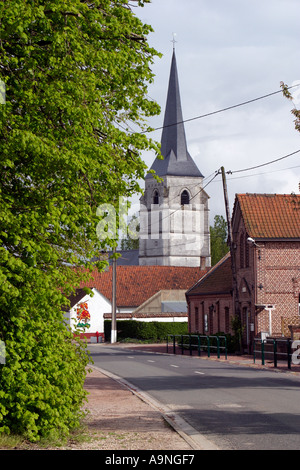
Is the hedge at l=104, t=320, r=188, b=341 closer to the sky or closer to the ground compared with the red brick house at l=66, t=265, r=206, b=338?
closer to the ground

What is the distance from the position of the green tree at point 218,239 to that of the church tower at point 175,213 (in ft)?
30.5

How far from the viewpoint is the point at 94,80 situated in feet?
32.5

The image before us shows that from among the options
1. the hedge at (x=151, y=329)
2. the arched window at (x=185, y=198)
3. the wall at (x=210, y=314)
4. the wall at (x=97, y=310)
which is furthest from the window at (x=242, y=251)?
the arched window at (x=185, y=198)

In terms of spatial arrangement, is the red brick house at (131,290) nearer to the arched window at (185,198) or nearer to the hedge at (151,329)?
the hedge at (151,329)

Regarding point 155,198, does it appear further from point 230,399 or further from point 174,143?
point 230,399

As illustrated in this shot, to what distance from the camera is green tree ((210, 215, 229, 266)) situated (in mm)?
125000

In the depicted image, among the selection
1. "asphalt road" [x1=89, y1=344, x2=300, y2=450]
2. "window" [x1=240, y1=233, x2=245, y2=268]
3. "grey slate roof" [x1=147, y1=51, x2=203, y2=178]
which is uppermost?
"grey slate roof" [x1=147, y1=51, x2=203, y2=178]

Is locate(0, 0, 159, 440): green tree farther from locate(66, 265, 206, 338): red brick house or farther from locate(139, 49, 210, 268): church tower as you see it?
locate(139, 49, 210, 268): church tower

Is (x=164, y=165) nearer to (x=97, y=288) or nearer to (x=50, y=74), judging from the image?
(x=97, y=288)

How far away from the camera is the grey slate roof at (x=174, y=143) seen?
10781 cm

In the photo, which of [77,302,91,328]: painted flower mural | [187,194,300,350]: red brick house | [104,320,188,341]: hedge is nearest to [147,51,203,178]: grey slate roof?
[77,302,91,328]: painted flower mural

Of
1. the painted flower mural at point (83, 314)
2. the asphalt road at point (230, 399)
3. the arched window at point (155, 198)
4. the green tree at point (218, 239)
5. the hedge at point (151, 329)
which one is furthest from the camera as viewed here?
the green tree at point (218, 239)

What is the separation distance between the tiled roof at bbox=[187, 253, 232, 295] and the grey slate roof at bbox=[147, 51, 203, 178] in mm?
55735

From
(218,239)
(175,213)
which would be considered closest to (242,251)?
(175,213)
